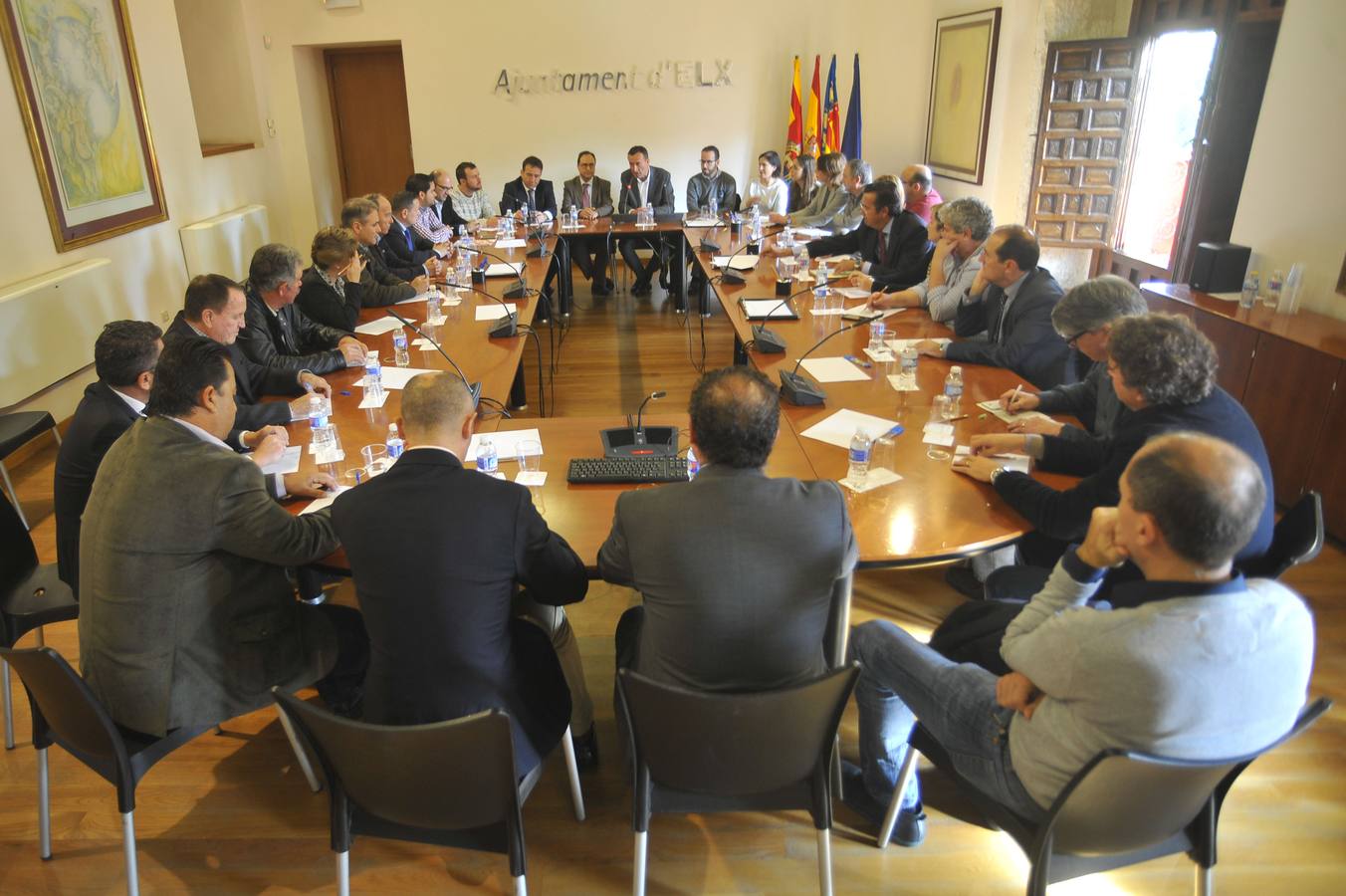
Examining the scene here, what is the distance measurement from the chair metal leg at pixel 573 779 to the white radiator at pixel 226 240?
557 cm

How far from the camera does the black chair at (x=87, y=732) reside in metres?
1.58

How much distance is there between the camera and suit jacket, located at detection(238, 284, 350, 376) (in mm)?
3209

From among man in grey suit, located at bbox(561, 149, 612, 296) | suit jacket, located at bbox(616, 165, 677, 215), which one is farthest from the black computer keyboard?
suit jacket, located at bbox(616, 165, 677, 215)

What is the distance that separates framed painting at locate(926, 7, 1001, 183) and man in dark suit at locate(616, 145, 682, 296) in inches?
105

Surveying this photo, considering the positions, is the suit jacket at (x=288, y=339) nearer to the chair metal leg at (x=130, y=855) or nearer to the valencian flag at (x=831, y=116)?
the chair metal leg at (x=130, y=855)

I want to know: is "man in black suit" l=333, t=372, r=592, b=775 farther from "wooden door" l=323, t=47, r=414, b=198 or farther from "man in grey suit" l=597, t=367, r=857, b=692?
"wooden door" l=323, t=47, r=414, b=198

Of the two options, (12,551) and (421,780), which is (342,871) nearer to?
(421,780)

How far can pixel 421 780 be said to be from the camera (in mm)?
1489

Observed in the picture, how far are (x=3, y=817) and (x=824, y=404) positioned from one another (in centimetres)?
270

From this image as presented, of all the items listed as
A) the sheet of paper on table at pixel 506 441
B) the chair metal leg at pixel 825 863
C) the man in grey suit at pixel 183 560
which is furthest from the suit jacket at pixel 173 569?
the chair metal leg at pixel 825 863

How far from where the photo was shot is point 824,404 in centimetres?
296

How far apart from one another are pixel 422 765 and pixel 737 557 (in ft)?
2.21

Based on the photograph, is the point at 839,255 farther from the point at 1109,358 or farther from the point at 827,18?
the point at 827,18

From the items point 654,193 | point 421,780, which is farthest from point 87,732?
point 654,193
